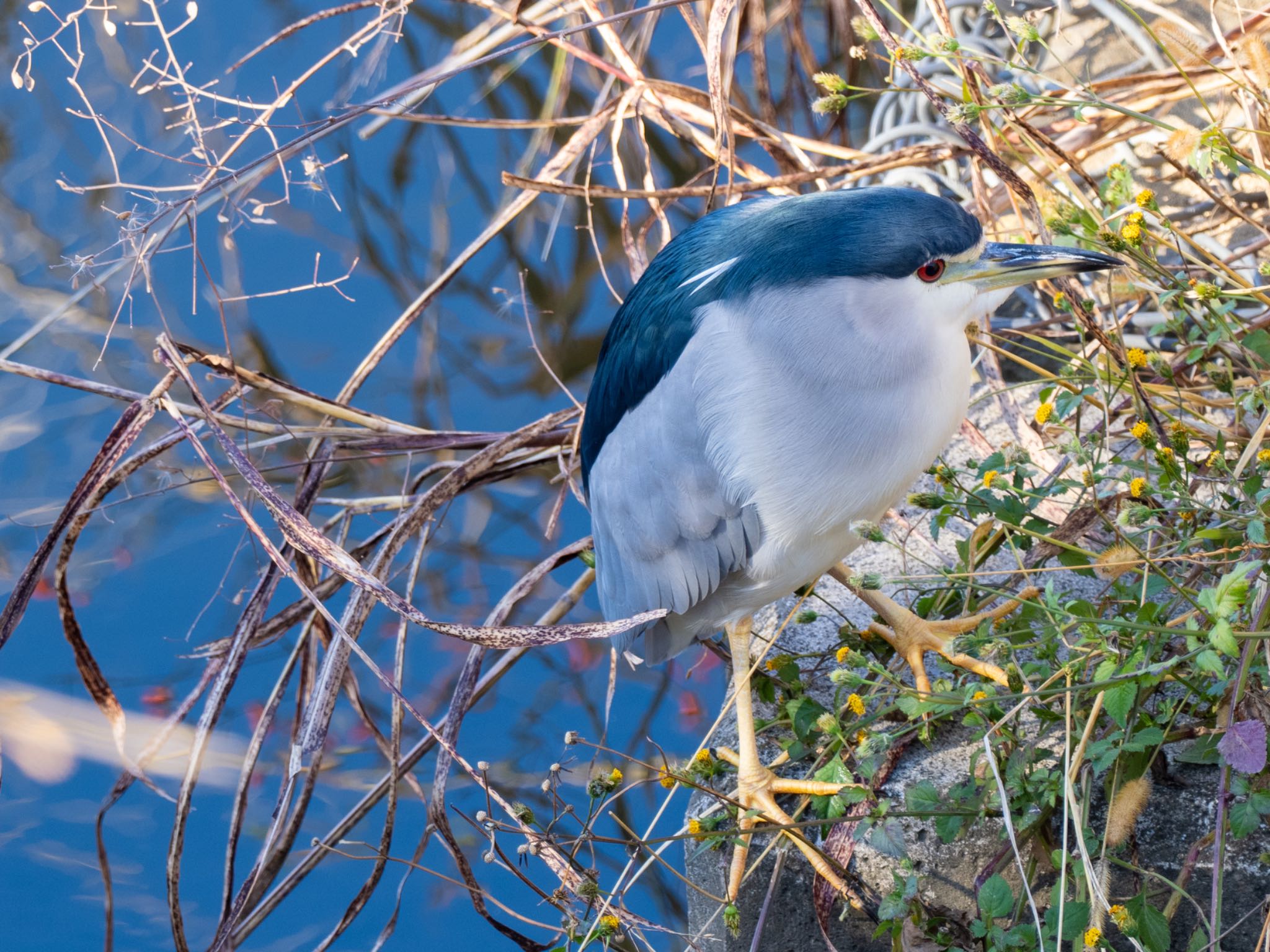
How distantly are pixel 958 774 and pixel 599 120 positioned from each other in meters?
1.47

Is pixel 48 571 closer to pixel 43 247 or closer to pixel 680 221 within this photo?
pixel 43 247

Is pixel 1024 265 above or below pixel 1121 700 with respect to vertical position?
above

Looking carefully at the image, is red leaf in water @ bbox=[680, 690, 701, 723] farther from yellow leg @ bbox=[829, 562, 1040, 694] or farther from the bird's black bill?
the bird's black bill

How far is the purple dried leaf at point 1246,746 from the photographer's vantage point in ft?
3.46

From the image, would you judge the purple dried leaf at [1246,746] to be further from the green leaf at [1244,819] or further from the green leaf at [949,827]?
the green leaf at [949,827]

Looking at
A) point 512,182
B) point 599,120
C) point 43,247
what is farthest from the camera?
point 43,247

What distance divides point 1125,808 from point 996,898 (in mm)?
180

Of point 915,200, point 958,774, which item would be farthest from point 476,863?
point 915,200

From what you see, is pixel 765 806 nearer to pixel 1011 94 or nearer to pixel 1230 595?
pixel 1230 595

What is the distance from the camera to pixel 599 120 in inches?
93.1

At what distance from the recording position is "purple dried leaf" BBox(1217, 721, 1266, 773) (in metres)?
1.05

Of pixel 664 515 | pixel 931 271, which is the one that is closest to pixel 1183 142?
pixel 931 271

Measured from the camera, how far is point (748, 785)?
1.57 metres

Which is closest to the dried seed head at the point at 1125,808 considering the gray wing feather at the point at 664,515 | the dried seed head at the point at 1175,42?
the gray wing feather at the point at 664,515
